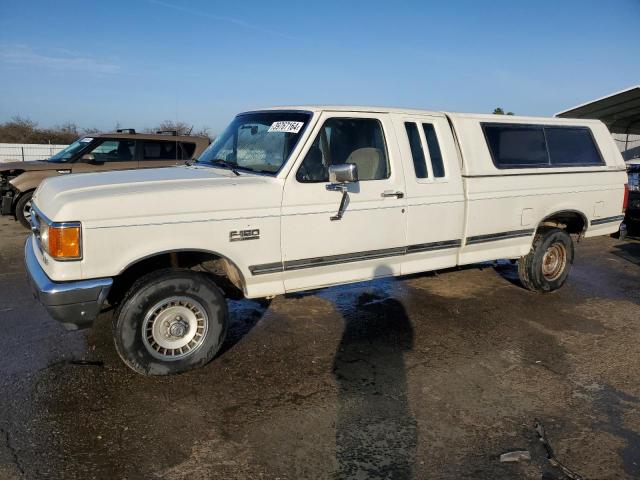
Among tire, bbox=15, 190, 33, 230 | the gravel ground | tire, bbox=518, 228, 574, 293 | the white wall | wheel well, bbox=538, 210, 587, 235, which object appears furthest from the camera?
the white wall

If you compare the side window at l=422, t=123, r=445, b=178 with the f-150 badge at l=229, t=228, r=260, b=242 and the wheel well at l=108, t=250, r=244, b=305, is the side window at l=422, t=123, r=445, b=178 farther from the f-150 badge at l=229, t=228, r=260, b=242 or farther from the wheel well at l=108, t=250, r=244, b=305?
the wheel well at l=108, t=250, r=244, b=305

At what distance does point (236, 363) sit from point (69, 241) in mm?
1663

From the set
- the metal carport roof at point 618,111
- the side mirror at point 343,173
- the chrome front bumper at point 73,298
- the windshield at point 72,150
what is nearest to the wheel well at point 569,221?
the side mirror at point 343,173

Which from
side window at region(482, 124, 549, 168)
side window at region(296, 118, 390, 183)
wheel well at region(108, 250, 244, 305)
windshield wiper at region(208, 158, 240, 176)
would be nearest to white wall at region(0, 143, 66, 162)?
windshield wiper at region(208, 158, 240, 176)

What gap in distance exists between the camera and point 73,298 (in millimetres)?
3537

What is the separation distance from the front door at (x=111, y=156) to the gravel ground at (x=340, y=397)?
178 inches

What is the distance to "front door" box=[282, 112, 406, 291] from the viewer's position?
14.3 feet

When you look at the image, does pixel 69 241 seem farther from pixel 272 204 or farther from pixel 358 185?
pixel 358 185

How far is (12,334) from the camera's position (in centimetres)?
475

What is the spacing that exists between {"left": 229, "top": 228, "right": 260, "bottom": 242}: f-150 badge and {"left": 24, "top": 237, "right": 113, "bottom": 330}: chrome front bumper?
953 millimetres

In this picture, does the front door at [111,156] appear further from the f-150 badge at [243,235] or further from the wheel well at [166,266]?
the f-150 badge at [243,235]

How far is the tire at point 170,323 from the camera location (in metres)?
3.80

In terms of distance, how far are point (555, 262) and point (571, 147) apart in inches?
58.2

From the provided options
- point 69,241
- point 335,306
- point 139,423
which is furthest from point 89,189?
point 335,306
